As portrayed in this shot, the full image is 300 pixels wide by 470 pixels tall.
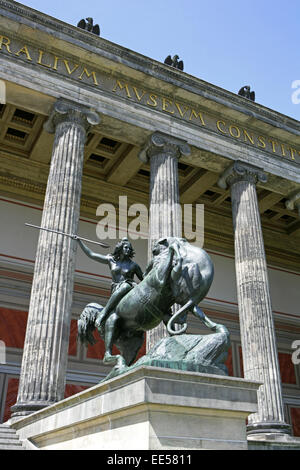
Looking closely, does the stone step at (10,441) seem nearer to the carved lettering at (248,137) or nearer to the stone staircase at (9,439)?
the stone staircase at (9,439)

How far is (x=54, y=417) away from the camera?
6.10 meters

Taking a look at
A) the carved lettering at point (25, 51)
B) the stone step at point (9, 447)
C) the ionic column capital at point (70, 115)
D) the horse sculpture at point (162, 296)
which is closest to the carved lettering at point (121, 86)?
the ionic column capital at point (70, 115)

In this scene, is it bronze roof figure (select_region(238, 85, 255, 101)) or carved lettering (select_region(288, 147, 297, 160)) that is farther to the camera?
bronze roof figure (select_region(238, 85, 255, 101))

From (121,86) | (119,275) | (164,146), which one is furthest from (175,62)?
(119,275)

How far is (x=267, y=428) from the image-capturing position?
445 inches

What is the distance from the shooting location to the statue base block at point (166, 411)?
13.2 ft

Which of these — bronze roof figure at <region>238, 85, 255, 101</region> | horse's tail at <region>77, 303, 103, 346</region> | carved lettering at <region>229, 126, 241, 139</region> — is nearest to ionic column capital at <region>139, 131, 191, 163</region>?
carved lettering at <region>229, 126, 241, 139</region>

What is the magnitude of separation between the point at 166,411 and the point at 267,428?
828 cm

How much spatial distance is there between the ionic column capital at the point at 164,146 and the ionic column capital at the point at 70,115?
177cm

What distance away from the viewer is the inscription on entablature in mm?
12828

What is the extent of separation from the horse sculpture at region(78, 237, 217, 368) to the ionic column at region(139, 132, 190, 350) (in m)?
Answer: 6.47

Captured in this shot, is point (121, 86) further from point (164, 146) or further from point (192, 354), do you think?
point (192, 354)

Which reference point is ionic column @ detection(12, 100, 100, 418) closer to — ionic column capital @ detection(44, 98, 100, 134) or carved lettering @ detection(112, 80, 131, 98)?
ionic column capital @ detection(44, 98, 100, 134)

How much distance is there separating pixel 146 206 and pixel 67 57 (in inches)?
277
